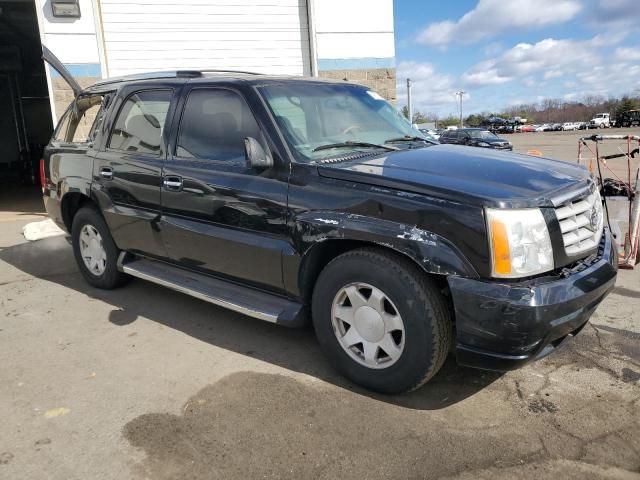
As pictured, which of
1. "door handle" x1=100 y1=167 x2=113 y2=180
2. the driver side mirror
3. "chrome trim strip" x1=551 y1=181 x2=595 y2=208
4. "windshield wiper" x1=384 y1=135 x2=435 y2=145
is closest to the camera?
"chrome trim strip" x1=551 y1=181 x2=595 y2=208

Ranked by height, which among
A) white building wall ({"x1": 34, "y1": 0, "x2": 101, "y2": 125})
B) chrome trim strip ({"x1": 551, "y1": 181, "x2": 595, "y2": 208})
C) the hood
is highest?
white building wall ({"x1": 34, "y1": 0, "x2": 101, "y2": 125})

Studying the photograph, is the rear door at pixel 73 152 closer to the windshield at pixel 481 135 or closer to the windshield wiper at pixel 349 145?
the windshield wiper at pixel 349 145

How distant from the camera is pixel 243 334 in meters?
4.16

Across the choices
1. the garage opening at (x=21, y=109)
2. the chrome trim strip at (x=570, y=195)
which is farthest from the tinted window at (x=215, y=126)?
the garage opening at (x=21, y=109)

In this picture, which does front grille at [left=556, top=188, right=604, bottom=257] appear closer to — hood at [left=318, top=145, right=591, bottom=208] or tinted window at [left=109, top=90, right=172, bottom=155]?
hood at [left=318, top=145, right=591, bottom=208]

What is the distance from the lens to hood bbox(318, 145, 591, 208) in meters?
2.76

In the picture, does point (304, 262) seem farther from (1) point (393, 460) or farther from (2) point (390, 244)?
(1) point (393, 460)

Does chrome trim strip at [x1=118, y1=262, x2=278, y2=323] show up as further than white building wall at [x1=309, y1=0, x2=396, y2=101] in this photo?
No

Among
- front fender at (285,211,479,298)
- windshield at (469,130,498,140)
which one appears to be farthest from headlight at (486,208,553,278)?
windshield at (469,130,498,140)

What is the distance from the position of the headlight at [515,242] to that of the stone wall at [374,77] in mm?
8250

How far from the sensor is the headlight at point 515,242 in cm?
264

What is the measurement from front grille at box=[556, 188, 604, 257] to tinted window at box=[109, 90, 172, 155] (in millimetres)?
2994

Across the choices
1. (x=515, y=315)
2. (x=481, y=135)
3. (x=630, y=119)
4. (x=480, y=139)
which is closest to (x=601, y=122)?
(x=630, y=119)

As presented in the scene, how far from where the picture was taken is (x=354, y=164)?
10.8ft
